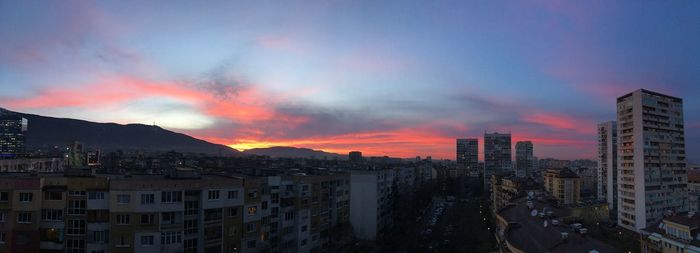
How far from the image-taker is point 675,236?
34406 mm

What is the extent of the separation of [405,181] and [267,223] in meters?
65.9

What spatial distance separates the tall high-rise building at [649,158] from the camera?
67750 millimetres

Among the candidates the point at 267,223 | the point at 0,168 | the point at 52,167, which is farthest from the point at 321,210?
the point at 52,167

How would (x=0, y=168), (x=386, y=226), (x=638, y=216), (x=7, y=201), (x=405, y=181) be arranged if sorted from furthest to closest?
(x=405, y=181) → (x=0, y=168) → (x=386, y=226) → (x=638, y=216) → (x=7, y=201)

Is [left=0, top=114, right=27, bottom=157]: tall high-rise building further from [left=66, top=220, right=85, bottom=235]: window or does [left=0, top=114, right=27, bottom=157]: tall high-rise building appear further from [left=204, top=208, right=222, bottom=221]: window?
[left=204, top=208, right=222, bottom=221]: window

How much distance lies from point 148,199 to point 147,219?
4.42 feet

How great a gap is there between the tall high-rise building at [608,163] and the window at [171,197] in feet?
255

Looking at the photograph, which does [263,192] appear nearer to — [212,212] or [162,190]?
[212,212]

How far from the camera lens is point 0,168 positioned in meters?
79.9

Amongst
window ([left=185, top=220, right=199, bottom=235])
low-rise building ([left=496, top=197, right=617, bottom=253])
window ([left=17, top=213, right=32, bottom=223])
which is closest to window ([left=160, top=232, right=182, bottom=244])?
window ([left=185, top=220, right=199, bottom=235])

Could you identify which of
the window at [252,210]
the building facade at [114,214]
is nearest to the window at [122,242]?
the building facade at [114,214]

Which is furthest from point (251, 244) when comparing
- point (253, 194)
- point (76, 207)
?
point (76, 207)

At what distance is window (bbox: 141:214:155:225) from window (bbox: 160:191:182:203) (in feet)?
4.13

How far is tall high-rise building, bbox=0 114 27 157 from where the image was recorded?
553 ft
